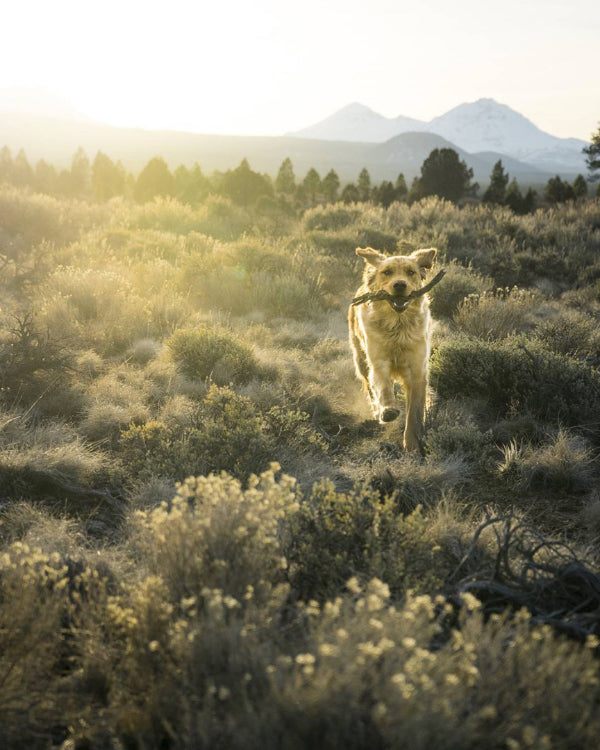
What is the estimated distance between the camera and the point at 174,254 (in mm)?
12344

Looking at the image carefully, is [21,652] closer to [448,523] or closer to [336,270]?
[448,523]

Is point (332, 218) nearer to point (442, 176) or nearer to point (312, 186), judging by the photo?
point (442, 176)

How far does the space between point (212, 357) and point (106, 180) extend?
34857 millimetres

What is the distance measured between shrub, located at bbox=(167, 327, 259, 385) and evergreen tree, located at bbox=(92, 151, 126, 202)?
108 feet

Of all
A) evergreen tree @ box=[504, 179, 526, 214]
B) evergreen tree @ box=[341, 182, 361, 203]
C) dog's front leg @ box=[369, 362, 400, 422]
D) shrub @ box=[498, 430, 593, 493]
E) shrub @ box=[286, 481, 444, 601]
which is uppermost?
evergreen tree @ box=[341, 182, 361, 203]

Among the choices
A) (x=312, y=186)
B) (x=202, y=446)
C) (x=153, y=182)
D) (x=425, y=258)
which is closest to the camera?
(x=202, y=446)

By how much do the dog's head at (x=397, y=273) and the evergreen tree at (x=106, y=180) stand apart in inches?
1361

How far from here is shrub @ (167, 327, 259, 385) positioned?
20.1ft

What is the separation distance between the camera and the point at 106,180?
3669 cm

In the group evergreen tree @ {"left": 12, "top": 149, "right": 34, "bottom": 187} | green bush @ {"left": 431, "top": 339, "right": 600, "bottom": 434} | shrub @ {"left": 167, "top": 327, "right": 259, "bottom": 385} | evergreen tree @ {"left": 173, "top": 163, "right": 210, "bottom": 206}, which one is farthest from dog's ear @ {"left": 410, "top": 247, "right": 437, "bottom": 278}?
evergreen tree @ {"left": 12, "top": 149, "right": 34, "bottom": 187}

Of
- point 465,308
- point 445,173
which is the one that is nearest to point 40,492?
point 465,308

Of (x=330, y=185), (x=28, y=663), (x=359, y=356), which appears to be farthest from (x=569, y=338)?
(x=330, y=185)

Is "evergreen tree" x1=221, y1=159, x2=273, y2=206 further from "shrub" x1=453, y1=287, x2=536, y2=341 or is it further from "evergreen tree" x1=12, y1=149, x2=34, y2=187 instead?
"shrub" x1=453, y1=287, x2=536, y2=341

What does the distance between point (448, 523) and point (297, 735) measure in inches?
73.4
